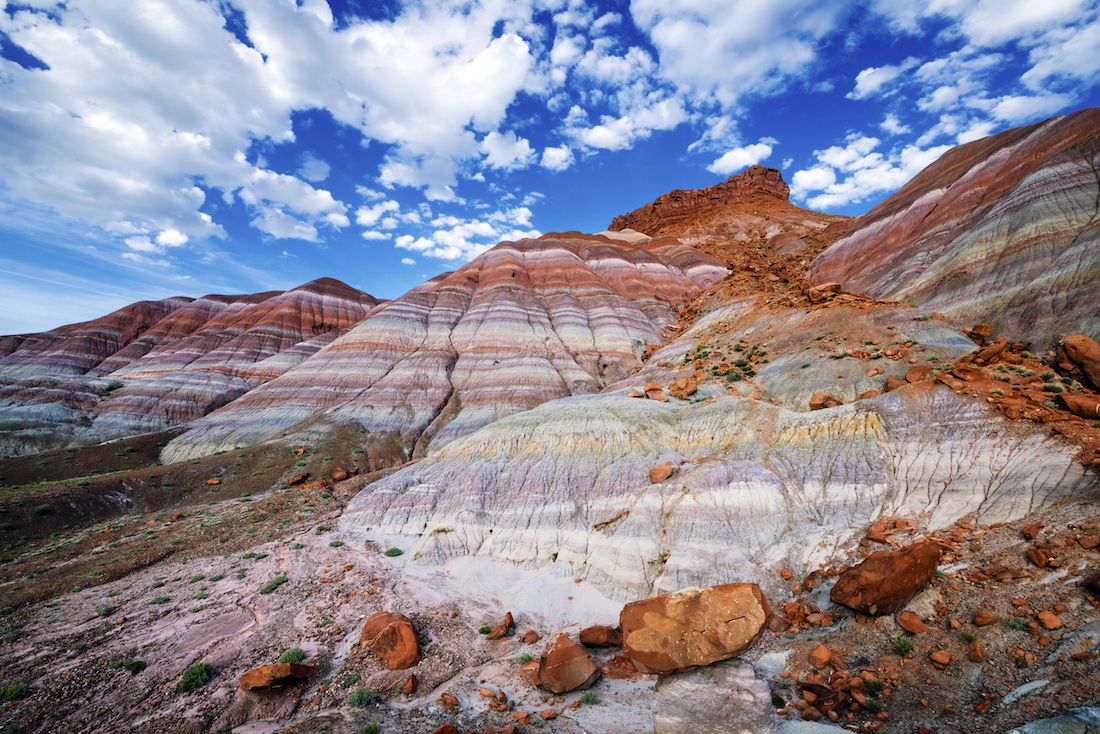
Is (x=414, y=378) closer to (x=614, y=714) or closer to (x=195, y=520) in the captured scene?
(x=195, y=520)

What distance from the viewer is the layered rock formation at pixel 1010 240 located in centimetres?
2095

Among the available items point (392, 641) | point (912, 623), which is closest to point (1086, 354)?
point (912, 623)

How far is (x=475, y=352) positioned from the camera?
172 feet

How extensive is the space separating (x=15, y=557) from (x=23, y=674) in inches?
558

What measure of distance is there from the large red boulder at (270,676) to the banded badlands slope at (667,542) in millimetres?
121

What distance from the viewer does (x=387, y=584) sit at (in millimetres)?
18422

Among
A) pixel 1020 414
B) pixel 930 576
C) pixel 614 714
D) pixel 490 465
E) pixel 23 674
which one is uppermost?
pixel 1020 414

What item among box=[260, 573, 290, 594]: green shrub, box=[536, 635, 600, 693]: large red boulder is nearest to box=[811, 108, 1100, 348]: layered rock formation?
box=[536, 635, 600, 693]: large red boulder

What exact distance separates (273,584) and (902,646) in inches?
851

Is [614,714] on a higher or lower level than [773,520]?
lower

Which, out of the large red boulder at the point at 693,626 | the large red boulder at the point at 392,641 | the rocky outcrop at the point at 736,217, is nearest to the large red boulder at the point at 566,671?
the large red boulder at the point at 693,626

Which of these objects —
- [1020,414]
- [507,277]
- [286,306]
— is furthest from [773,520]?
[286,306]

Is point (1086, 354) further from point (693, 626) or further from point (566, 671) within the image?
point (566, 671)

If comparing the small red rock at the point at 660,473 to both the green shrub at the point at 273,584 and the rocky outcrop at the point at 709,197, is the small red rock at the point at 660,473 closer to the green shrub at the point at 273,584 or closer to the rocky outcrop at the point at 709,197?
the green shrub at the point at 273,584
